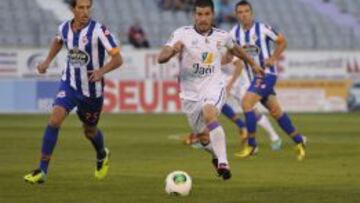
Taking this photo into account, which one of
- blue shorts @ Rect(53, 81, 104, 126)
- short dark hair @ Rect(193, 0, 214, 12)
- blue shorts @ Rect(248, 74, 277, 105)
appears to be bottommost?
blue shorts @ Rect(248, 74, 277, 105)

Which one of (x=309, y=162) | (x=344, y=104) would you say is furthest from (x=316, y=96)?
(x=309, y=162)

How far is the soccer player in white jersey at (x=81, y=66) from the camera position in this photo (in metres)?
12.6

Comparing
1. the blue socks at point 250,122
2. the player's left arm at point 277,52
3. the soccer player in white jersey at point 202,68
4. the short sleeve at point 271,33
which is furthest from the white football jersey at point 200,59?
the blue socks at point 250,122

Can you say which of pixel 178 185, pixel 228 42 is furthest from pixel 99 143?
pixel 178 185

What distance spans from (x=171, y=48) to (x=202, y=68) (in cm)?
63

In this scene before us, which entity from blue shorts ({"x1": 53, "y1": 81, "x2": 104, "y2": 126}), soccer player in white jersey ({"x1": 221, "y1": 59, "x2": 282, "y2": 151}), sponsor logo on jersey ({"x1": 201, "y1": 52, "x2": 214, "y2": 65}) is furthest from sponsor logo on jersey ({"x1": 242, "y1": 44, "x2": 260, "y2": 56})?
blue shorts ({"x1": 53, "y1": 81, "x2": 104, "y2": 126})

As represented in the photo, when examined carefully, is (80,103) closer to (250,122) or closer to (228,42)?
(228,42)

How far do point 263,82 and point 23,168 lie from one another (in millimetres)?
4964

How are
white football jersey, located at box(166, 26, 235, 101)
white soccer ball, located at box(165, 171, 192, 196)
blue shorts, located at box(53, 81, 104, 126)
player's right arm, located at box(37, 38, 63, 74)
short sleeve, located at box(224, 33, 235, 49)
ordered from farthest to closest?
short sleeve, located at box(224, 33, 235, 49) → white football jersey, located at box(166, 26, 235, 101) → player's right arm, located at box(37, 38, 63, 74) → blue shorts, located at box(53, 81, 104, 126) → white soccer ball, located at box(165, 171, 192, 196)

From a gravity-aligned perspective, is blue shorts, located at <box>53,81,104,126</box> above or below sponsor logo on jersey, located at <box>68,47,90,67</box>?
below

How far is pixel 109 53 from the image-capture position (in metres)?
12.7

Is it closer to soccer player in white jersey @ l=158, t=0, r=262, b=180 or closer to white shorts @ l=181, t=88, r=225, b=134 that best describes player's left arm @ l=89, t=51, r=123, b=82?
soccer player in white jersey @ l=158, t=0, r=262, b=180

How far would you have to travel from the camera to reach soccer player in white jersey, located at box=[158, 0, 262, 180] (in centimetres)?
1308

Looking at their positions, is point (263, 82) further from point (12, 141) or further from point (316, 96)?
point (316, 96)
